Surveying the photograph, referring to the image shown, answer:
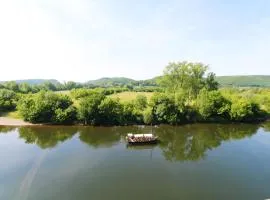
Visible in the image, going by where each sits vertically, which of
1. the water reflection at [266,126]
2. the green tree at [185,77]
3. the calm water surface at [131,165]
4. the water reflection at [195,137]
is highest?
the green tree at [185,77]

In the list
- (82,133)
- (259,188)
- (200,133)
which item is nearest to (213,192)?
(259,188)

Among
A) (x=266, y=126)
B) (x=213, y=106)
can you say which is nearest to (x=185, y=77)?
(x=213, y=106)

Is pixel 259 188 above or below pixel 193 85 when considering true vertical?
below

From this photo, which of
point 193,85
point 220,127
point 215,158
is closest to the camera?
point 215,158

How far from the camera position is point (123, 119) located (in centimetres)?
5531

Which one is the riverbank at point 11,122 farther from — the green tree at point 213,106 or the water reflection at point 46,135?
the green tree at point 213,106

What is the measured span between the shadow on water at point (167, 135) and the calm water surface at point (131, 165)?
155mm

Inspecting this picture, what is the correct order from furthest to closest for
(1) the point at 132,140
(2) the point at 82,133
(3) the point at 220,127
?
(3) the point at 220,127, (2) the point at 82,133, (1) the point at 132,140

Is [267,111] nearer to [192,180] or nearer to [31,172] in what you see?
[192,180]

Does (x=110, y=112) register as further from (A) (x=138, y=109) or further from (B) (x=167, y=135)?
(B) (x=167, y=135)

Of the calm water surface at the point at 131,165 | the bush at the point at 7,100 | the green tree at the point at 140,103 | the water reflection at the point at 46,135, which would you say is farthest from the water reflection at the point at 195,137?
the bush at the point at 7,100

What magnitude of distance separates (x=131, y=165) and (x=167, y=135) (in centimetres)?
1739

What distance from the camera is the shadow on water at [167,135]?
1545 inches

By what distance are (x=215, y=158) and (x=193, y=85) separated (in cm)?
4090
